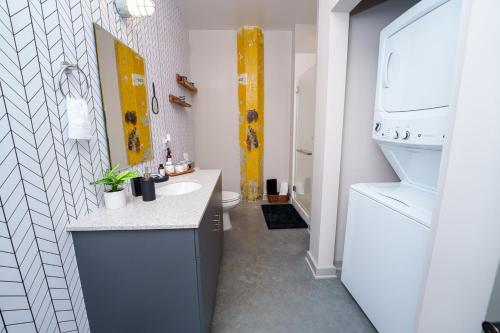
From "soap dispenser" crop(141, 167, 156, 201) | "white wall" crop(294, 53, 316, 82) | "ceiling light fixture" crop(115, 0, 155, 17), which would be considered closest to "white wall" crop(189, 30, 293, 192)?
"white wall" crop(294, 53, 316, 82)

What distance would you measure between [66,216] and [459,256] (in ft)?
5.14

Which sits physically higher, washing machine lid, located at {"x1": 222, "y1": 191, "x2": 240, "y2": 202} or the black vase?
the black vase

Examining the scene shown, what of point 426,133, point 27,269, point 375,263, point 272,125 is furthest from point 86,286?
point 272,125

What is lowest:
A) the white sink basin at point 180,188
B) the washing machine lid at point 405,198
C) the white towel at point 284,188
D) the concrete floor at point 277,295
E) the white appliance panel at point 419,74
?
the concrete floor at point 277,295

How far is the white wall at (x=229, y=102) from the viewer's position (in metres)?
3.44

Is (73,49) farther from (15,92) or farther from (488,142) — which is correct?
(488,142)

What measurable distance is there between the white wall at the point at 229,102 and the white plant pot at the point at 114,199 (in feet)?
8.39

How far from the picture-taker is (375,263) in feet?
4.09

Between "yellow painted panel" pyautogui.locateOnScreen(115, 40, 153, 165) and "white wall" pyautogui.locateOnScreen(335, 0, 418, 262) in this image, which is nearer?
"yellow painted panel" pyautogui.locateOnScreen(115, 40, 153, 165)

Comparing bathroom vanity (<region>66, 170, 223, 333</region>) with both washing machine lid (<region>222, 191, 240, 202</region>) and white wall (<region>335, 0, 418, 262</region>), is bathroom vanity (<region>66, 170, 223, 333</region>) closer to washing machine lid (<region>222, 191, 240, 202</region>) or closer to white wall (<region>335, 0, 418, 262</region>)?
white wall (<region>335, 0, 418, 262</region>)

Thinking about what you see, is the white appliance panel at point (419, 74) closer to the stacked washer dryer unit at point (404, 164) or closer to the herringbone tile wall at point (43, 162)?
the stacked washer dryer unit at point (404, 164)

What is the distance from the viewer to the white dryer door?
0.94m

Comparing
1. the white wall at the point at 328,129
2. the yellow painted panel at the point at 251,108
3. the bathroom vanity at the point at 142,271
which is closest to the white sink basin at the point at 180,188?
the bathroom vanity at the point at 142,271

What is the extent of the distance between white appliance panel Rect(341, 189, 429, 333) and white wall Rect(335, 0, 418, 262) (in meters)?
0.32
